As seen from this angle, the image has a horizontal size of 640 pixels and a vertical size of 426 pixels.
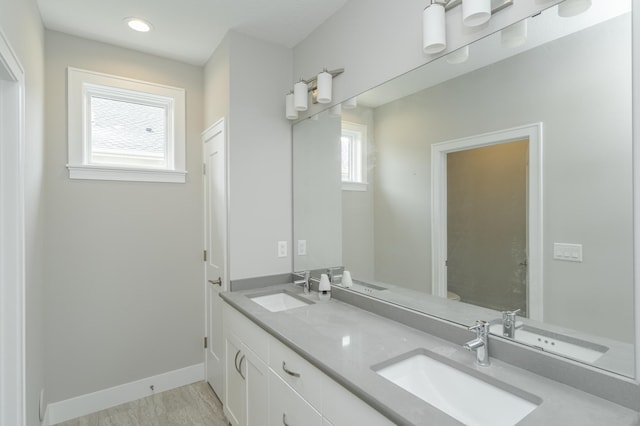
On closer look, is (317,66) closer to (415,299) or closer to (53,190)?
(415,299)

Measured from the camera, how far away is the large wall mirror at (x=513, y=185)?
100 centimetres

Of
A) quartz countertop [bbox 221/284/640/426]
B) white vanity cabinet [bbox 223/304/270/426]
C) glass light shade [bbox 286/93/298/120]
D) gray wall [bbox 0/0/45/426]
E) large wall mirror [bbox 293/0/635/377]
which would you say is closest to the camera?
quartz countertop [bbox 221/284/640/426]

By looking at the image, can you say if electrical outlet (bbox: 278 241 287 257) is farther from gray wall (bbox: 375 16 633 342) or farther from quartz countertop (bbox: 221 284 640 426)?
gray wall (bbox: 375 16 633 342)

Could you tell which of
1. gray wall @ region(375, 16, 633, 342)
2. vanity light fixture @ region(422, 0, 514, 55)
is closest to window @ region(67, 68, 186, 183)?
vanity light fixture @ region(422, 0, 514, 55)

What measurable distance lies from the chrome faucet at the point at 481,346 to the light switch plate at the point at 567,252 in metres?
0.35

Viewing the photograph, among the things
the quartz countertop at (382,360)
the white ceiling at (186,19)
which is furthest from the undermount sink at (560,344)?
the white ceiling at (186,19)

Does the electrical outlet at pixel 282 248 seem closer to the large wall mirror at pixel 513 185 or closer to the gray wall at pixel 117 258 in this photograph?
the large wall mirror at pixel 513 185

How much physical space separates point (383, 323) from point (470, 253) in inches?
20.9

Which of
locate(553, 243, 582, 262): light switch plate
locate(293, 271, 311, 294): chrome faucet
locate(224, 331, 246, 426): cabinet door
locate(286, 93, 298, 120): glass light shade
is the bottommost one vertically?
locate(224, 331, 246, 426): cabinet door

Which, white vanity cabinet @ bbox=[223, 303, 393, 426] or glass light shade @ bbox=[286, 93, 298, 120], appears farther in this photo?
glass light shade @ bbox=[286, 93, 298, 120]

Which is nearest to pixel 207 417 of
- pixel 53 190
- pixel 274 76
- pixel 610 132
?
pixel 53 190

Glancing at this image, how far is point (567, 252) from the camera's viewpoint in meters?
1.11

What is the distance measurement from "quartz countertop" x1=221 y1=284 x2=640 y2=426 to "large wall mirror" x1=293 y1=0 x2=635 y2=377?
0.41ft

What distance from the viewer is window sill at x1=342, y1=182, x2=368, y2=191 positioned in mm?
1991
